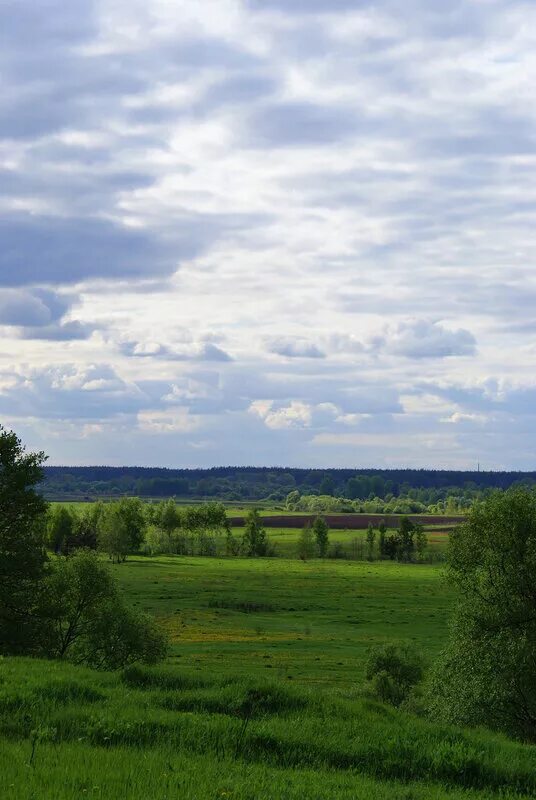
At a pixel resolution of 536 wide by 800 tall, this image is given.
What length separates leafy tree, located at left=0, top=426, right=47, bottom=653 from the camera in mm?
34969

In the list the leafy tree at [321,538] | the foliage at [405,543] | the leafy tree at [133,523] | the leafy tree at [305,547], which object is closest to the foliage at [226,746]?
the leafy tree at [133,523]

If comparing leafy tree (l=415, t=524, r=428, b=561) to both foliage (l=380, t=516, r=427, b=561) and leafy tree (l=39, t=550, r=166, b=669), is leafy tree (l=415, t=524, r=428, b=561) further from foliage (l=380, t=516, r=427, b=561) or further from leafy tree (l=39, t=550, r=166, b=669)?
leafy tree (l=39, t=550, r=166, b=669)

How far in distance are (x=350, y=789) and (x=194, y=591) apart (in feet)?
352

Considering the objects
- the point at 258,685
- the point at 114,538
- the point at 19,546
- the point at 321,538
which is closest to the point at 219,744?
the point at 258,685

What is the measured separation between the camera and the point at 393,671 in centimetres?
5225

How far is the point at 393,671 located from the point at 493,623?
17.0 meters

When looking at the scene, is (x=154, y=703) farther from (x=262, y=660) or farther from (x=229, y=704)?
(x=262, y=660)

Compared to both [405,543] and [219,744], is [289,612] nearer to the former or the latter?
[219,744]

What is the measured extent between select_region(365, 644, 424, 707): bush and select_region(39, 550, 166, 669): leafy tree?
1545cm

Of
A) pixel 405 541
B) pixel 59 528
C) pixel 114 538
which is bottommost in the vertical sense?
pixel 405 541

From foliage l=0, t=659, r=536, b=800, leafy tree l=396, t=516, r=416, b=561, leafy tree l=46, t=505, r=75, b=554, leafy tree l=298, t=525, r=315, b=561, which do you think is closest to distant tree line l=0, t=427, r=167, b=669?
foliage l=0, t=659, r=536, b=800

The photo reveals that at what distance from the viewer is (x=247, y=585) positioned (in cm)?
12656

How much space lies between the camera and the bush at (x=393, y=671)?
5125 cm

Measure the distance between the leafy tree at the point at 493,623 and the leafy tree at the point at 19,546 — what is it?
19.3m
